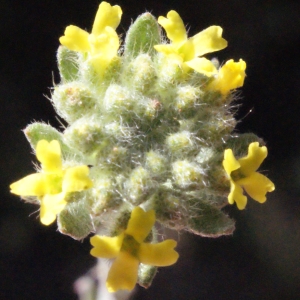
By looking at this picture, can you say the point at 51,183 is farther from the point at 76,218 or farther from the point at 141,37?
the point at 141,37

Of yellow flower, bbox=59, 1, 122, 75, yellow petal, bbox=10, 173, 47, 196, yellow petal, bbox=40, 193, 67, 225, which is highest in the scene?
yellow flower, bbox=59, 1, 122, 75

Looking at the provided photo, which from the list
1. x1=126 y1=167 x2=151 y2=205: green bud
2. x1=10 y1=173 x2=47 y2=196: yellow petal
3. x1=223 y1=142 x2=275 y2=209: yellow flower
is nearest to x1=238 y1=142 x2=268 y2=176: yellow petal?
x1=223 y1=142 x2=275 y2=209: yellow flower

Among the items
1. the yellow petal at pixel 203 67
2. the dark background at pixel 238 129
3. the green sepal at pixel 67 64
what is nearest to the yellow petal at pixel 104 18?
the green sepal at pixel 67 64

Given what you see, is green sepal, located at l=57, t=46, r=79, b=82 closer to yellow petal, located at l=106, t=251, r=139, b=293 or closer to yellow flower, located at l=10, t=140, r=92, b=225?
yellow flower, located at l=10, t=140, r=92, b=225

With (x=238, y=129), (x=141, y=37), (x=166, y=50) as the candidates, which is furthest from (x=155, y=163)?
(x=238, y=129)

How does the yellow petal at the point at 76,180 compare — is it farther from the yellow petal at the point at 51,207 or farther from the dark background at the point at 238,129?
the dark background at the point at 238,129

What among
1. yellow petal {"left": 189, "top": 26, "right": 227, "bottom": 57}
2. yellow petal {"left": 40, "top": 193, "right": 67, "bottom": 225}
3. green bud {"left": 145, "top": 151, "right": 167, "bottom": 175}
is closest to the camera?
yellow petal {"left": 40, "top": 193, "right": 67, "bottom": 225}

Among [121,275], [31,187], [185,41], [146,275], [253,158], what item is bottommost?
[146,275]
